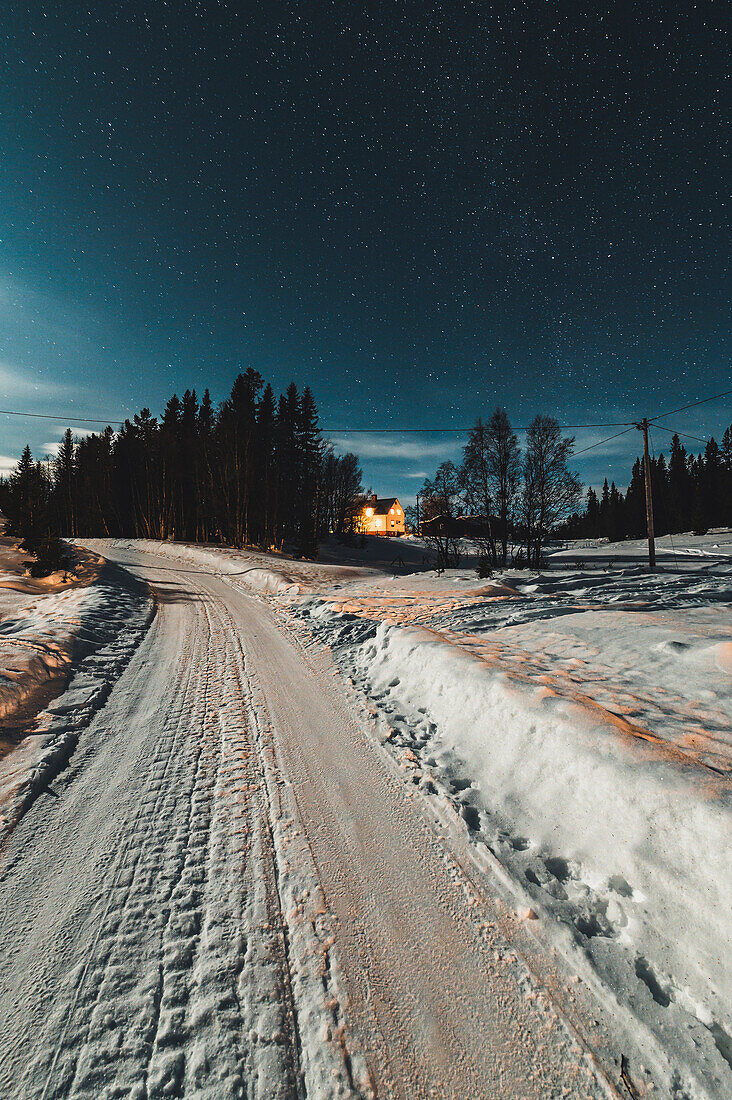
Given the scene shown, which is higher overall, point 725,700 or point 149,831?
point 725,700

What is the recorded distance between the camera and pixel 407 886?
248 cm

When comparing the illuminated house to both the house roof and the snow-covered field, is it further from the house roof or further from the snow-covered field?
the snow-covered field

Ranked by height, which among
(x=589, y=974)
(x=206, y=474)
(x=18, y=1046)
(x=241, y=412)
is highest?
(x=241, y=412)

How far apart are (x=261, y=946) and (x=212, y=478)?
109ft

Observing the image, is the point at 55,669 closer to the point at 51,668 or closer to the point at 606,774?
the point at 51,668

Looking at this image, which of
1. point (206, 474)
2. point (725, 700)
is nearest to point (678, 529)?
point (206, 474)

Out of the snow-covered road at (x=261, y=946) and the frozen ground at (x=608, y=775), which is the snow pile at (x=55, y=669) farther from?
the frozen ground at (x=608, y=775)

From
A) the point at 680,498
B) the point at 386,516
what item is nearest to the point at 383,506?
the point at 386,516

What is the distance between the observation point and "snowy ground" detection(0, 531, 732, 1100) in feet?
5.38

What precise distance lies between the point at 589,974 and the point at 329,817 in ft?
5.66

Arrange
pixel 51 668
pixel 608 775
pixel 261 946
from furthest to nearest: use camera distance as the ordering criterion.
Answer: pixel 51 668, pixel 608 775, pixel 261 946

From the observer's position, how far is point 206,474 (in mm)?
34312

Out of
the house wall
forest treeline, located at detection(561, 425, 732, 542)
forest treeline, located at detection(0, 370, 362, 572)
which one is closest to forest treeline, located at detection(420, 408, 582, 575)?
forest treeline, located at detection(0, 370, 362, 572)

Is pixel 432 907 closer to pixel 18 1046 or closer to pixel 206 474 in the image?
pixel 18 1046
